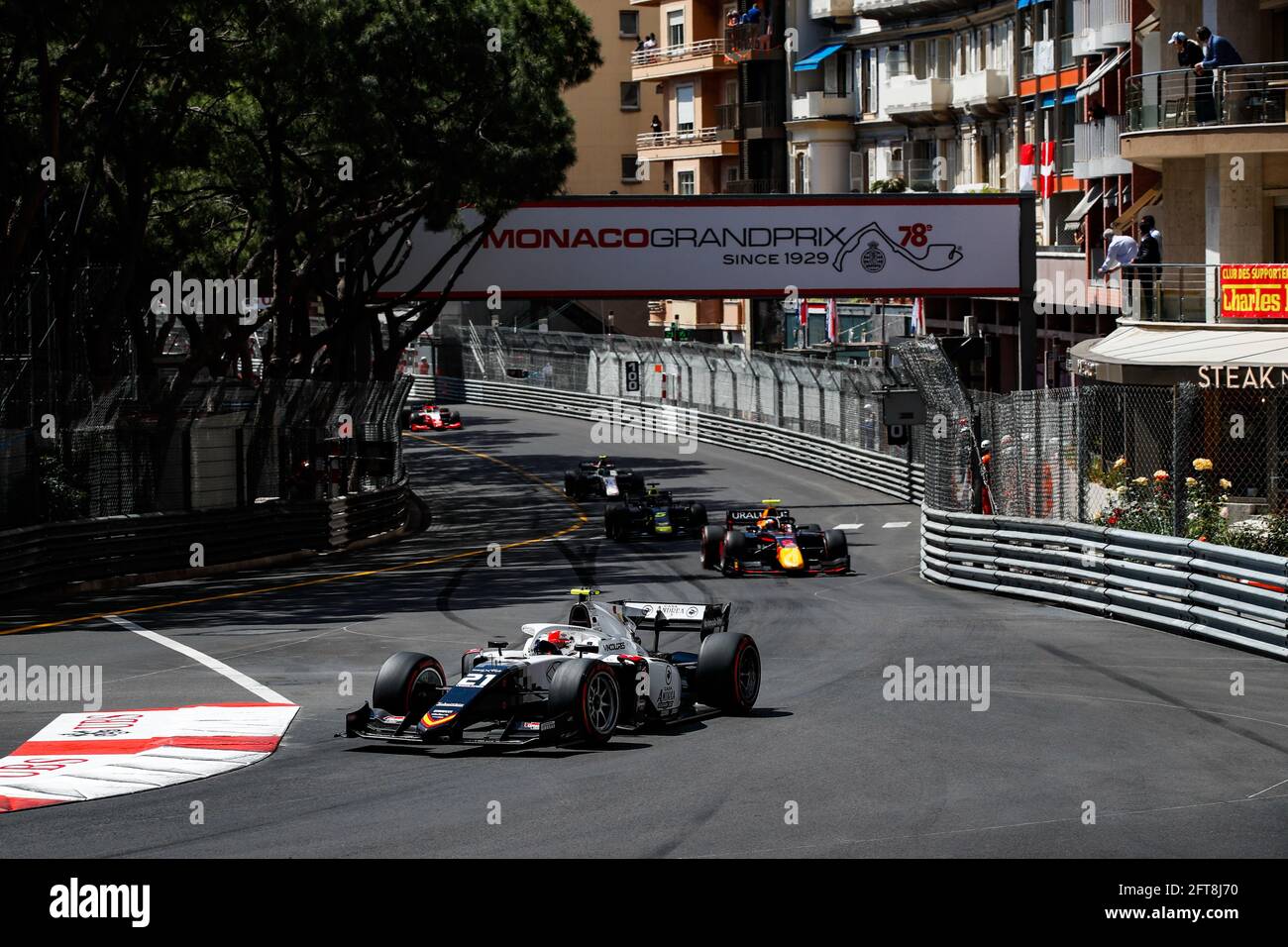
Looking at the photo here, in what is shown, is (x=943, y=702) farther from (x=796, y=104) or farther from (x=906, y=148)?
(x=796, y=104)

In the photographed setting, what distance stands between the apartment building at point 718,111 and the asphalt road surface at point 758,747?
48.8 metres

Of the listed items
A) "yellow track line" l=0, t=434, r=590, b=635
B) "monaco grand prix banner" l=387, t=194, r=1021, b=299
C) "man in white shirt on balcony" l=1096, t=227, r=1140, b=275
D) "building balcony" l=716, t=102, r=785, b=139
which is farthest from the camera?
"building balcony" l=716, t=102, r=785, b=139

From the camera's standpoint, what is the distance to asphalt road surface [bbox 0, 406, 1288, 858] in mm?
11461

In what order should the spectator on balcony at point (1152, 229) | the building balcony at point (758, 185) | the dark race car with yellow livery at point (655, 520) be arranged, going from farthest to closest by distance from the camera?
the building balcony at point (758, 185) → the dark race car with yellow livery at point (655, 520) → the spectator on balcony at point (1152, 229)

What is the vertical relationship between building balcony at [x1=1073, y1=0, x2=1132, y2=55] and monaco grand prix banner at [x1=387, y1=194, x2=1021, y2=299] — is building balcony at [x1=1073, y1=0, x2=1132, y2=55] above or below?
above

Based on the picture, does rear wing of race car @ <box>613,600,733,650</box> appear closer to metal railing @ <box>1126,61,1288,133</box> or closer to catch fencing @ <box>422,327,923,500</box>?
metal railing @ <box>1126,61,1288,133</box>

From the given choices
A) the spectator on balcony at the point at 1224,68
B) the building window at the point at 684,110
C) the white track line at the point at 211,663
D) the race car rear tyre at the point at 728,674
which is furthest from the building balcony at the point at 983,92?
the race car rear tyre at the point at 728,674

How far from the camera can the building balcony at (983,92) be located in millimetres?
58531

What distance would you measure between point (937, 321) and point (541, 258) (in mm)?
24250

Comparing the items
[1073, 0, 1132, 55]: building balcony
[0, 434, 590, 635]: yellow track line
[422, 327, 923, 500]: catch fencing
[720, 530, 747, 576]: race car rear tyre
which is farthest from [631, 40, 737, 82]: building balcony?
[720, 530, 747, 576]: race car rear tyre

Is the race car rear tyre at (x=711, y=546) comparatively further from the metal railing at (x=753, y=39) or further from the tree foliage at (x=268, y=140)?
the metal railing at (x=753, y=39)

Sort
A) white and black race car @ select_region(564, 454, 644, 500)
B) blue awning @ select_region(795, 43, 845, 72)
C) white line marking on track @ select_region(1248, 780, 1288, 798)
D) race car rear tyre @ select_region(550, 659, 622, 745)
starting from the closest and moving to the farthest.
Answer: white line marking on track @ select_region(1248, 780, 1288, 798), race car rear tyre @ select_region(550, 659, 622, 745), white and black race car @ select_region(564, 454, 644, 500), blue awning @ select_region(795, 43, 845, 72)

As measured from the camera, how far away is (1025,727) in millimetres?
15258
